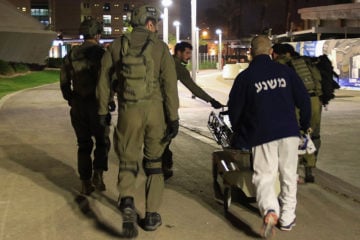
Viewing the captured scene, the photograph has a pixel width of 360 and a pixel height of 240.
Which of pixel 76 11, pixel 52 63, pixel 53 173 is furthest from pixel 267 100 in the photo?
pixel 76 11

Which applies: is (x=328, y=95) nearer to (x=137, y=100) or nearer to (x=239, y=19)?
(x=137, y=100)

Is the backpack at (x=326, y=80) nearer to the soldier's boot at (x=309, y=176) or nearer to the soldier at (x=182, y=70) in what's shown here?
the soldier's boot at (x=309, y=176)

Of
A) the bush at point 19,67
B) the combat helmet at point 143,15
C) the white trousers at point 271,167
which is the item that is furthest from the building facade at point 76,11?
the white trousers at point 271,167

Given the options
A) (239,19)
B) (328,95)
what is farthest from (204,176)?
(239,19)

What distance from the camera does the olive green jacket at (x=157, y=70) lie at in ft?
16.3

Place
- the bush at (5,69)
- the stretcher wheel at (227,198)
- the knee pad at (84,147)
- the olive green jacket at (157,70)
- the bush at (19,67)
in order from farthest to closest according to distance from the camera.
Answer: the bush at (19,67), the bush at (5,69), the knee pad at (84,147), the stretcher wheel at (227,198), the olive green jacket at (157,70)

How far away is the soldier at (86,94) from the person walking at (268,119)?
5.97 ft

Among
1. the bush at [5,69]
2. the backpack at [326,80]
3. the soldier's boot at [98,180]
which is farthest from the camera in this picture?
the bush at [5,69]

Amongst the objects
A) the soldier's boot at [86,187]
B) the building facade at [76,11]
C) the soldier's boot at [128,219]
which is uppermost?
the building facade at [76,11]

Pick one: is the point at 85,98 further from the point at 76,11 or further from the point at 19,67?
the point at 76,11

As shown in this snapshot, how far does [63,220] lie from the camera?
555 centimetres

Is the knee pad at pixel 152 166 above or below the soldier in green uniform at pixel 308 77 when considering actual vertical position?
below

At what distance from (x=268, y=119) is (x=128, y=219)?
1470 millimetres

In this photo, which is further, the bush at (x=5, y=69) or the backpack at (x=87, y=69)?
the bush at (x=5, y=69)
